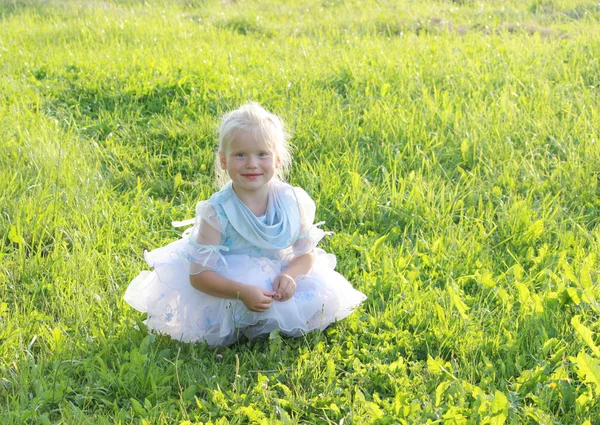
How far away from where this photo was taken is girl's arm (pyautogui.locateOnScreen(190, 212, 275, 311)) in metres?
3.31

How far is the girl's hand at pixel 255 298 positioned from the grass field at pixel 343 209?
195 mm

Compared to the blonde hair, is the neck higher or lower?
lower

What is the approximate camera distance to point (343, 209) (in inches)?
183

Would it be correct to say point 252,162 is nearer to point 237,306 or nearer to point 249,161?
point 249,161

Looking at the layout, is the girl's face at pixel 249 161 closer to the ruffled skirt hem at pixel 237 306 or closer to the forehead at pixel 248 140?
the forehead at pixel 248 140

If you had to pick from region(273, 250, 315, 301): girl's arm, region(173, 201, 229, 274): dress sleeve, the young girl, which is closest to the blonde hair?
the young girl

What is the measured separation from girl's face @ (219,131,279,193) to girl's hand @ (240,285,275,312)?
0.46 m

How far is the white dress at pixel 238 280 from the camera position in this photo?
343 centimetres

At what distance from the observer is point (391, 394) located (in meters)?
3.12

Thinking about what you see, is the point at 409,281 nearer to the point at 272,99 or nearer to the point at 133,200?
the point at 133,200

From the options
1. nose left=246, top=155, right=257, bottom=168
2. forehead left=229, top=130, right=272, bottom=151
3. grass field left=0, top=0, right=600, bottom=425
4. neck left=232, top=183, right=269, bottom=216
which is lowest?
grass field left=0, top=0, right=600, bottom=425

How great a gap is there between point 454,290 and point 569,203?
4.52ft

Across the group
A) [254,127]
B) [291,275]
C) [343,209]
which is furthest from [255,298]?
[343,209]

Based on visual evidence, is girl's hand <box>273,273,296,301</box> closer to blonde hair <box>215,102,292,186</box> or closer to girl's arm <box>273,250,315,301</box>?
girl's arm <box>273,250,315,301</box>
